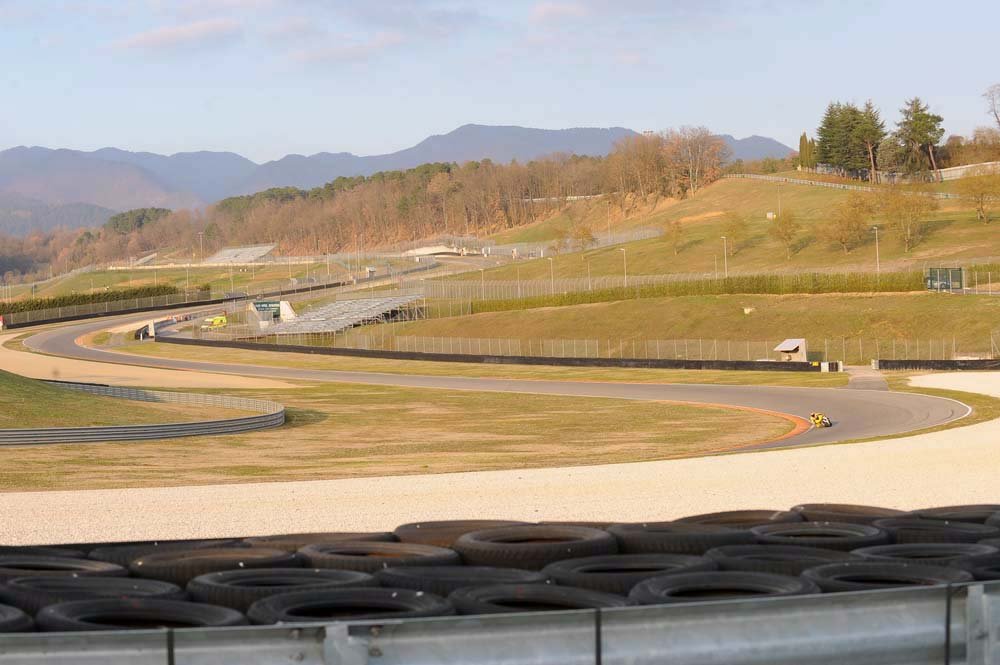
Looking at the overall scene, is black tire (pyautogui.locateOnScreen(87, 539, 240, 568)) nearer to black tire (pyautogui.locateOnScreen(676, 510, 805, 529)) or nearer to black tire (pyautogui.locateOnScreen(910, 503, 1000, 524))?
black tire (pyautogui.locateOnScreen(676, 510, 805, 529))

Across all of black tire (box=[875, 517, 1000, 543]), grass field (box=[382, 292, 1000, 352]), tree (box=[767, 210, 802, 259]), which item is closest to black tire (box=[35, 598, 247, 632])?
black tire (box=[875, 517, 1000, 543])

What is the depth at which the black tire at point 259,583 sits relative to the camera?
6930 mm

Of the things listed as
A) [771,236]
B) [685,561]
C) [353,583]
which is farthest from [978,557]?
[771,236]

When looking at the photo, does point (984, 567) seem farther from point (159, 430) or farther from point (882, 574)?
point (159, 430)

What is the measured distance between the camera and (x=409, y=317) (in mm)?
124562

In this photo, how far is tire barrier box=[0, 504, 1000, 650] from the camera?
6.56m

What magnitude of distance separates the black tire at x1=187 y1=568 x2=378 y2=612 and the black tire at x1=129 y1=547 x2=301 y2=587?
274 mm

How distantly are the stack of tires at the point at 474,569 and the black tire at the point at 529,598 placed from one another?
0.01 metres

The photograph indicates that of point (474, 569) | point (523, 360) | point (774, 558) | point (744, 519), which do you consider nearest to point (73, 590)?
point (474, 569)

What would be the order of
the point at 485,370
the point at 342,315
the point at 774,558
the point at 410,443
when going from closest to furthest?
the point at 774,558
the point at 410,443
the point at 485,370
the point at 342,315

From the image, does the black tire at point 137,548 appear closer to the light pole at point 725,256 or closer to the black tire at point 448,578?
the black tire at point 448,578

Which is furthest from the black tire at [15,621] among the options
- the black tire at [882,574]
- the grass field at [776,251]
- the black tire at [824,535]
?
the grass field at [776,251]

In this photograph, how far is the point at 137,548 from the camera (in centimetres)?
929

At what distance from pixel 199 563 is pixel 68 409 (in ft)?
128
